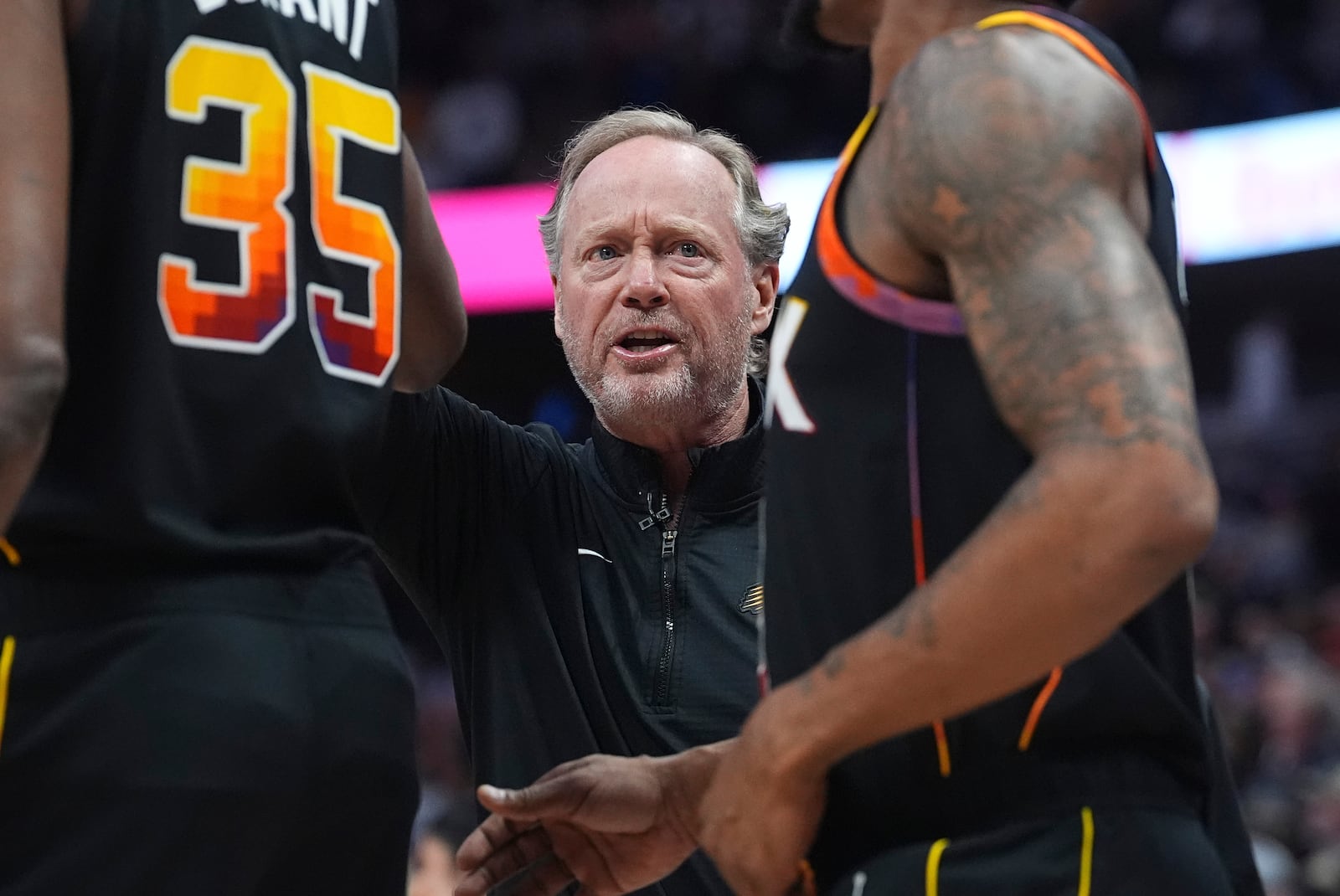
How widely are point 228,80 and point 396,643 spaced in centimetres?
80

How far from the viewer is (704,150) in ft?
12.8

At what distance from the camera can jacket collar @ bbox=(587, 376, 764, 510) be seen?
3506mm

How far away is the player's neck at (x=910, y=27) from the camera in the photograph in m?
2.16

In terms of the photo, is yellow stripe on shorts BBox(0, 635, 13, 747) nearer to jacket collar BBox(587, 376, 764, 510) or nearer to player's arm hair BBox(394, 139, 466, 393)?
player's arm hair BBox(394, 139, 466, 393)

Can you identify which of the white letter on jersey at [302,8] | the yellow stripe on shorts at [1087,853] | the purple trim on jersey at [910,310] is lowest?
the yellow stripe on shorts at [1087,853]

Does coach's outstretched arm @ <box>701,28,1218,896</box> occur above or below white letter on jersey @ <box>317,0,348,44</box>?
below

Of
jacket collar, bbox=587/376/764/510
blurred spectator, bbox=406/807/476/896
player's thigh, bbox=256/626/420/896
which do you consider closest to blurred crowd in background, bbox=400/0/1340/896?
blurred spectator, bbox=406/807/476/896

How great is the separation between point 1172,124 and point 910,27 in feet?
34.2

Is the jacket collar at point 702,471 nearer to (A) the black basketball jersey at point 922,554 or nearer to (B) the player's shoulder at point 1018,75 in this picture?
(A) the black basketball jersey at point 922,554

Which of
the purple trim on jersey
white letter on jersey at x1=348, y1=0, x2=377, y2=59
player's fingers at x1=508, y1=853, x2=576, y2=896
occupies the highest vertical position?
white letter on jersey at x1=348, y1=0, x2=377, y2=59

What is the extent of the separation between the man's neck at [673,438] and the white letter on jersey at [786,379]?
1.38 metres

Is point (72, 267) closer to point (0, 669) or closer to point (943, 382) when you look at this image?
point (0, 669)

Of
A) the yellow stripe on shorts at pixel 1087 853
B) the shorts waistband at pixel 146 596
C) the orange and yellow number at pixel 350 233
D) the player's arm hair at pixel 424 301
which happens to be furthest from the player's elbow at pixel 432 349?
the yellow stripe on shorts at pixel 1087 853

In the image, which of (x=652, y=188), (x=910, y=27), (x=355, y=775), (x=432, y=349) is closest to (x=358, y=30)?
(x=432, y=349)
